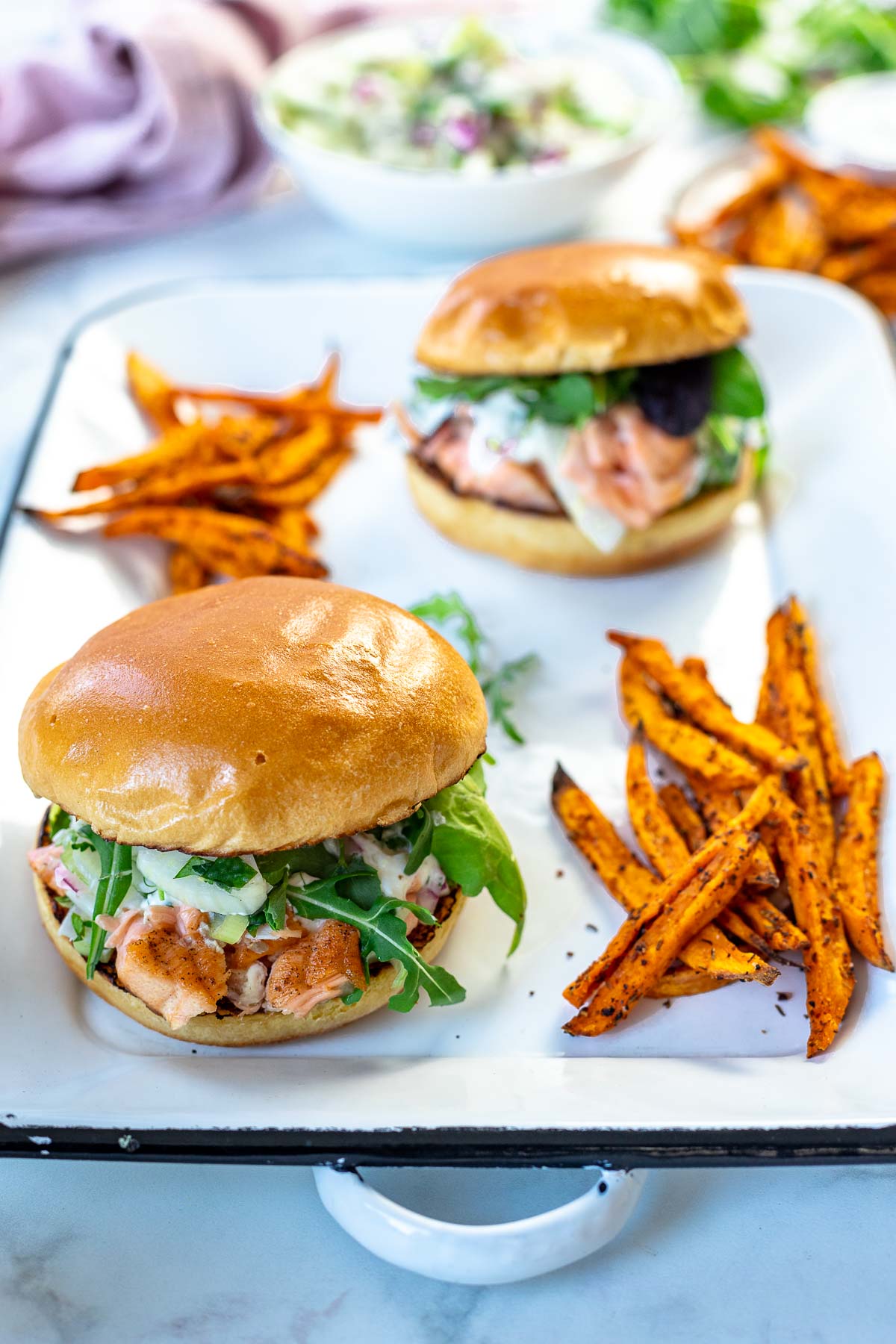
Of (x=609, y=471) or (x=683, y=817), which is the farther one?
(x=609, y=471)

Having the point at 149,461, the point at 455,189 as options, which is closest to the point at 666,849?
the point at 149,461

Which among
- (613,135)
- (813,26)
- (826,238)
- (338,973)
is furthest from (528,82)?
(338,973)

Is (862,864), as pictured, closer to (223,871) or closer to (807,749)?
(807,749)

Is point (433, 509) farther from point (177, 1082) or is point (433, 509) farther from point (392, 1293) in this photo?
point (392, 1293)

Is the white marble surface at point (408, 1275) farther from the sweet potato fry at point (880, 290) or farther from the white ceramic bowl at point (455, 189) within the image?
the sweet potato fry at point (880, 290)

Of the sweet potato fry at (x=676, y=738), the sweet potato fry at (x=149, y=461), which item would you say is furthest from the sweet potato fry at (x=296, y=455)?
the sweet potato fry at (x=676, y=738)

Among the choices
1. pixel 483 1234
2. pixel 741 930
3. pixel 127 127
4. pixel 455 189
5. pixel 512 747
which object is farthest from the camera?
pixel 127 127
